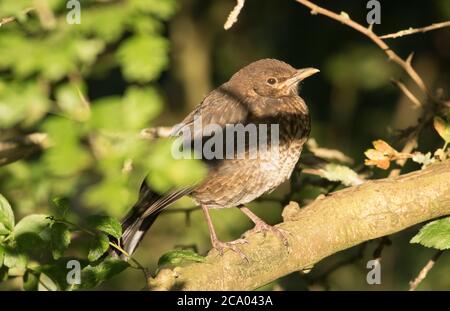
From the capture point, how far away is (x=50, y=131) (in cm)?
210

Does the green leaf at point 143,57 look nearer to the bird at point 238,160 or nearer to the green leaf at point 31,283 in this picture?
the green leaf at point 31,283

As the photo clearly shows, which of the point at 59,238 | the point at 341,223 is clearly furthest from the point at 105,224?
the point at 341,223

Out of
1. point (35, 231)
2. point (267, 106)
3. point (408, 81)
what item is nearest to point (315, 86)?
point (408, 81)


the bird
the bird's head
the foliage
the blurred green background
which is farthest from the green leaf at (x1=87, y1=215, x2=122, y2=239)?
the bird's head

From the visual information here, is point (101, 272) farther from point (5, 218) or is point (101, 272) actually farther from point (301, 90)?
point (301, 90)

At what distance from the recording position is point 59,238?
3.31 meters

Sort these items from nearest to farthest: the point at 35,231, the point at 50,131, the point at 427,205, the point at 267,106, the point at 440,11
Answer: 1. the point at 50,131
2. the point at 35,231
3. the point at 427,205
4. the point at 267,106
5. the point at 440,11

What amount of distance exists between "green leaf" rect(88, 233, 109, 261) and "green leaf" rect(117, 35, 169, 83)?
45.0 inches

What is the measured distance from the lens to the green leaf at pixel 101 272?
3.22 meters

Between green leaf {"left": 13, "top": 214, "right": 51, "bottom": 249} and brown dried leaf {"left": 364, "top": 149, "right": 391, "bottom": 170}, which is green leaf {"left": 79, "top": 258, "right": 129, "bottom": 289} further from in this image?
brown dried leaf {"left": 364, "top": 149, "right": 391, "bottom": 170}

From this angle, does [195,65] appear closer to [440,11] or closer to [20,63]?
[440,11]

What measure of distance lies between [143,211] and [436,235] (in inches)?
67.3

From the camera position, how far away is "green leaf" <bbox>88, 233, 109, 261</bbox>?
3244mm
